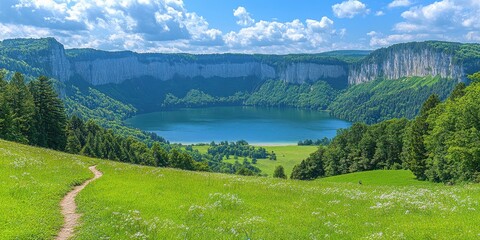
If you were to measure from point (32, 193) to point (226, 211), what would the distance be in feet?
34.5

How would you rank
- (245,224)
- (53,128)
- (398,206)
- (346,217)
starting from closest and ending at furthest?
(245,224)
(346,217)
(398,206)
(53,128)

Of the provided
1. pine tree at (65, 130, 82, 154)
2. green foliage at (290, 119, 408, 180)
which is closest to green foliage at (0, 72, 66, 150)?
pine tree at (65, 130, 82, 154)

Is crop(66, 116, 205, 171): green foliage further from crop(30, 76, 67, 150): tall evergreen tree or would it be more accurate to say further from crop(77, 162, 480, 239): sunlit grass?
crop(77, 162, 480, 239): sunlit grass

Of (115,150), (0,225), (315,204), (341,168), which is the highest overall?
(0,225)

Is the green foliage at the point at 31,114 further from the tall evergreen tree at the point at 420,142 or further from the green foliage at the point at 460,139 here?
the tall evergreen tree at the point at 420,142

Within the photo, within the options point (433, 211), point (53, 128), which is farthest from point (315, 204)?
point (53, 128)

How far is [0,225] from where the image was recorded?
15289mm

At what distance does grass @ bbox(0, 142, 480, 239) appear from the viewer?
633 inches

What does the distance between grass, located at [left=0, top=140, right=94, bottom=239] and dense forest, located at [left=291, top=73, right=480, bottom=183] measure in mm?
38115

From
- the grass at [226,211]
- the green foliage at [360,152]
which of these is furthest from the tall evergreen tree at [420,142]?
the grass at [226,211]

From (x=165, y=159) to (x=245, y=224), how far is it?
306 ft

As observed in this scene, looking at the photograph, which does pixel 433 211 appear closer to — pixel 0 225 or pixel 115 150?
pixel 0 225

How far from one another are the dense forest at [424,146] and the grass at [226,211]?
2050 centimetres

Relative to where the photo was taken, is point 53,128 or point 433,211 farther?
point 53,128
